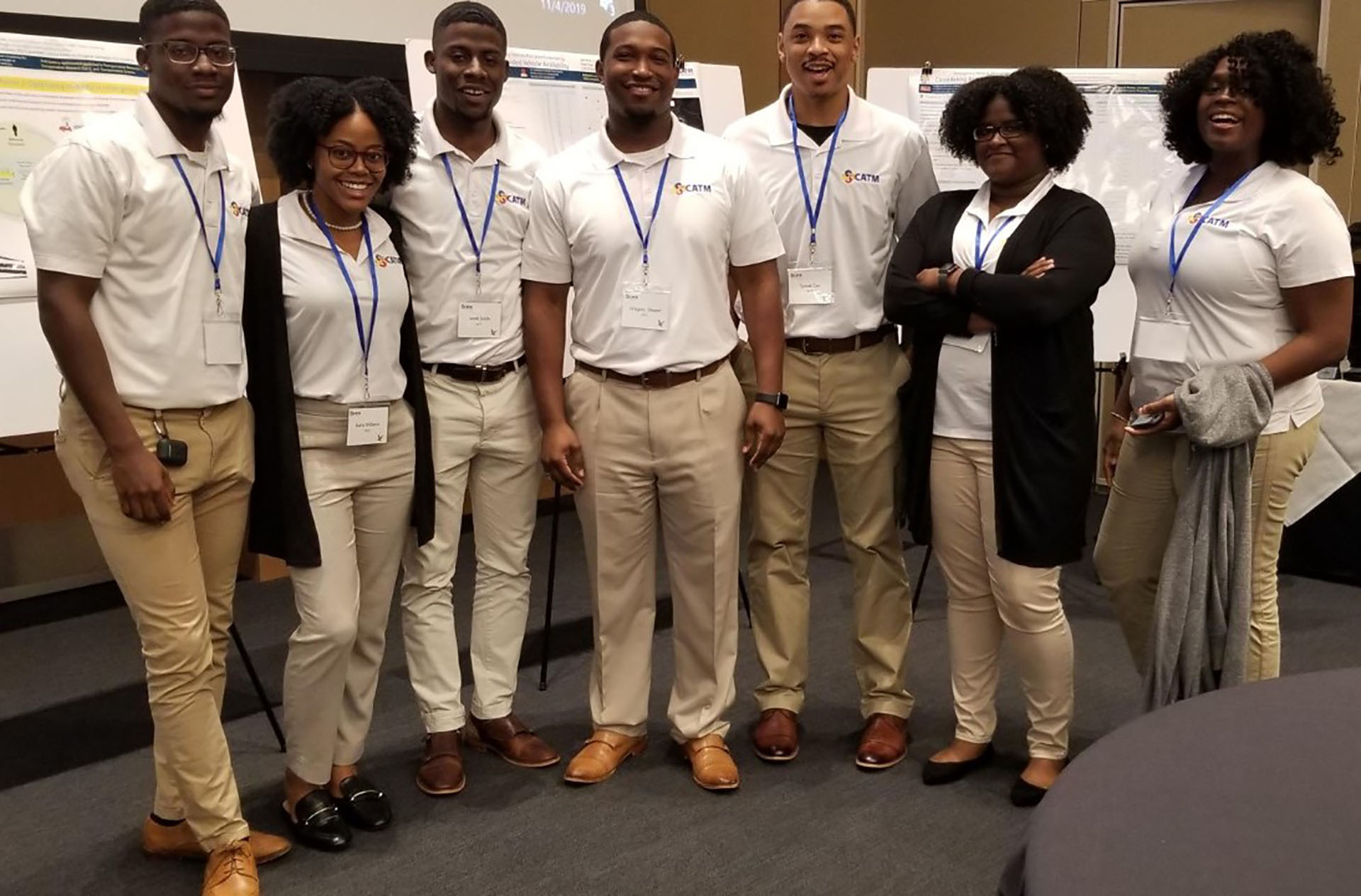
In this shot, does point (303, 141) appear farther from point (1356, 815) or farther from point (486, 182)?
point (1356, 815)

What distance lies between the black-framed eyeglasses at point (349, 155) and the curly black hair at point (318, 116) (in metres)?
0.04

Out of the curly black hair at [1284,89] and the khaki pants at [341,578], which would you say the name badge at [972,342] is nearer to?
the curly black hair at [1284,89]

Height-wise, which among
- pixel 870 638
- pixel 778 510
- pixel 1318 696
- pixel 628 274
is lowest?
pixel 870 638

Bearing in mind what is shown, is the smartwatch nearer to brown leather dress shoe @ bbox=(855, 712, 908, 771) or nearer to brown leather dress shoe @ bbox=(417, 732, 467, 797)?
brown leather dress shoe @ bbox=(855, 712, 908, 771)

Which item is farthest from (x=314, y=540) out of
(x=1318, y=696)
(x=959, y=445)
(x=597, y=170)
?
(x=1318, y=696)

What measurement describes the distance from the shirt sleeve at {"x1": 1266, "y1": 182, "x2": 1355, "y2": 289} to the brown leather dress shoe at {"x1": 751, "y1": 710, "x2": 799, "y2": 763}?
144 centimetres

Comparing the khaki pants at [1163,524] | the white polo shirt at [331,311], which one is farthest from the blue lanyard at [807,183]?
the white polo shirt at [331,311]

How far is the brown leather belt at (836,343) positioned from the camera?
107 inches

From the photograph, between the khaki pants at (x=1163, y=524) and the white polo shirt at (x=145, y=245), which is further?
the khaki pants at (x=1163, y=524)

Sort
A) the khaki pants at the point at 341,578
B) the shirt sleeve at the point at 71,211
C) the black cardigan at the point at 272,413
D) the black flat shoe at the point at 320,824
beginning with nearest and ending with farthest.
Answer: the shirt sleeve at the point at 71,211, the black cardigan at the point at 272,413, the khaki pants at the point at 341,578, the black flat shoe at the point at 320,824

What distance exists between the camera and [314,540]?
2.28 m

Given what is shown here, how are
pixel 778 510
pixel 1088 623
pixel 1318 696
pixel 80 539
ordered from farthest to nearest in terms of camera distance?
pixel 80 539 < pixel 1088 623 < pixel 778 510 < pixel 1318 696

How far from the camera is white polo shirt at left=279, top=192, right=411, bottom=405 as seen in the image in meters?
2.23

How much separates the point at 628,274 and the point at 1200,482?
3.95 feet
